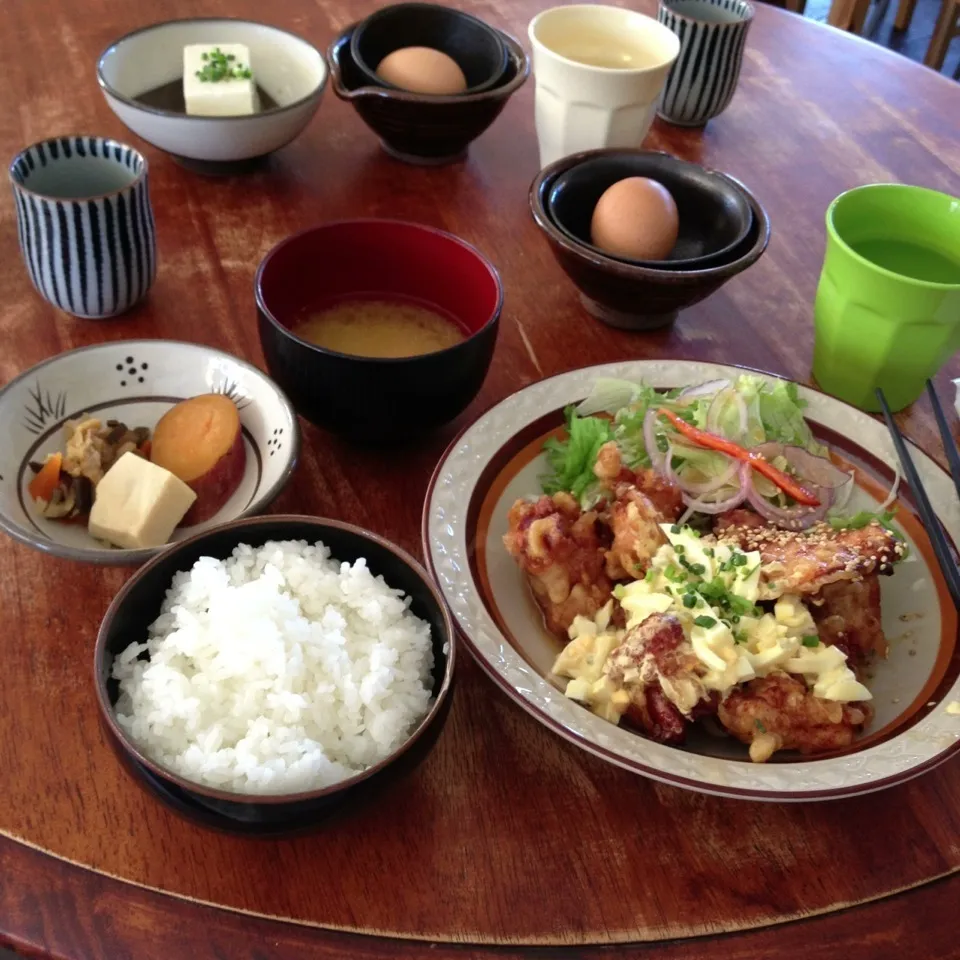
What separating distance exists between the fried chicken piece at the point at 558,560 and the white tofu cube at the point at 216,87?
1.09 meters

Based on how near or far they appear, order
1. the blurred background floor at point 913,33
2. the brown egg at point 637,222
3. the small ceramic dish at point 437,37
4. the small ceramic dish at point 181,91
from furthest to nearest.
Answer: the blurred background floor at point 913,33 → the small ceramic dish at point 437,37 → the small ceramic dish at point 181,91 → the brown egg at point 637,222

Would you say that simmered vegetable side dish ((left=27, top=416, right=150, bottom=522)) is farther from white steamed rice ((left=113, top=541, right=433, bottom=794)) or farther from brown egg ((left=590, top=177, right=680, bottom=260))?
brown egg ((left=590, top=177, right=680, bottom=260))

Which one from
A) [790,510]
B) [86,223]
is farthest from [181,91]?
[790,510]

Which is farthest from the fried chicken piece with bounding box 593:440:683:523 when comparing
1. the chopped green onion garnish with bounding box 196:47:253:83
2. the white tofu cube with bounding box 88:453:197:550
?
the chopped green onion garnish with bounding box 196:47:253:83

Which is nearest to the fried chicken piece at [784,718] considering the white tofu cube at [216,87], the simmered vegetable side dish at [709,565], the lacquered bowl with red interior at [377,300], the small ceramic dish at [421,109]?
the simmered vegetable side dish at [709,565]

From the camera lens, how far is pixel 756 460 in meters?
1.26

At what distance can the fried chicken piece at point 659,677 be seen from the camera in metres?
1.00

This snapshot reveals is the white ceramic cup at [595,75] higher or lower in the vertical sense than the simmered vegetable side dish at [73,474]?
higher

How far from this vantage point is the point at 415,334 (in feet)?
4.73

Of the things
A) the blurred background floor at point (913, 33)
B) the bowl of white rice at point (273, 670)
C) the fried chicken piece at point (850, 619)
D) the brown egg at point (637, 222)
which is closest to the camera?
the bowl of white rice at point (273, 670)

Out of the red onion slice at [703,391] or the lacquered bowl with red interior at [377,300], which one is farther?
the red onion slice at [703,391]

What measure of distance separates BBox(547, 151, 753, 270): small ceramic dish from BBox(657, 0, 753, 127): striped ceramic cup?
20.7 inches

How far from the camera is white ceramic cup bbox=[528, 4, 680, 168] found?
1729 mm

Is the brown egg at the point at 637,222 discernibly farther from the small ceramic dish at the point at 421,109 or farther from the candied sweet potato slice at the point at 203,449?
the candied sweet potato slice at the point at 203,449
